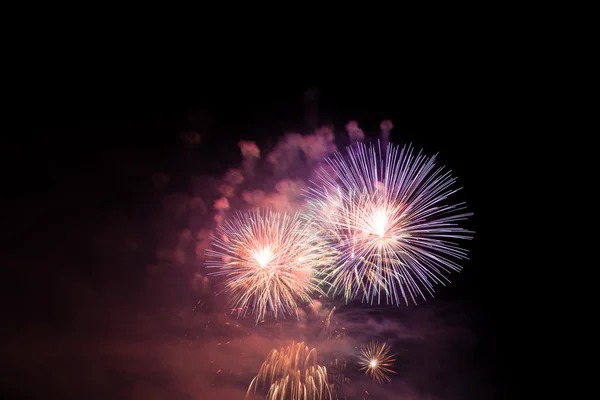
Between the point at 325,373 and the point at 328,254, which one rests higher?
the point at 328,254

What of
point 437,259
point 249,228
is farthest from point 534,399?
point 249,228

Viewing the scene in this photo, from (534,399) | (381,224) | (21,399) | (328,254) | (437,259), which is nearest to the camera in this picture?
(437,259)

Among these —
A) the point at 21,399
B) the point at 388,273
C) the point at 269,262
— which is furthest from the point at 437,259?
the point at 21,399

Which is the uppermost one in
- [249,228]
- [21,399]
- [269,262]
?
[249,228]

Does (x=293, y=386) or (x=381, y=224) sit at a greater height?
(x=381, y=224)

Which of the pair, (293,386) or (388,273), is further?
(293,386)

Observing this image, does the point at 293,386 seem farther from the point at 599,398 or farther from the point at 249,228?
the point at 599,398

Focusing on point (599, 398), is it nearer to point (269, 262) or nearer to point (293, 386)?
point (293, 386)

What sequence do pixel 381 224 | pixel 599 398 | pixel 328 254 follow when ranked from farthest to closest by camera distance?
pixel 599 398
pixel 328 254
pixel 381 224

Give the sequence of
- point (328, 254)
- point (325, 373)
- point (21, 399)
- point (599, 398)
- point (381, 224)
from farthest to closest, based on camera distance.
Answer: point (599, 398), point (21, 399), point (325, 373), point (328, 254), point (381, 224)
